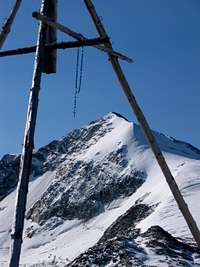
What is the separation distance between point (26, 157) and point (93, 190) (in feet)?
383

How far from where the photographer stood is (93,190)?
128m

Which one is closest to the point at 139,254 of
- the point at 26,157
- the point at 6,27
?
the point at 6,27

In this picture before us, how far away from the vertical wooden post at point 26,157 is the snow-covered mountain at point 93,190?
47806 millimetres

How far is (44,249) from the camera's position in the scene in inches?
4149

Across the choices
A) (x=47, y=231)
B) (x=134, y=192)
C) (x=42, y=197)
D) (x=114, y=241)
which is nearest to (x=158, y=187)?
(x=134, y=192)

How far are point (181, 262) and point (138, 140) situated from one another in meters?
116

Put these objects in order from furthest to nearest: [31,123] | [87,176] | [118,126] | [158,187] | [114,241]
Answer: [118,126] → [87,176] → [158,187] → [114,241] → [31,123]

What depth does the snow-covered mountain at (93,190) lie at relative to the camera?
296ft

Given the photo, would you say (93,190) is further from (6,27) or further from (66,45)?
(66,45)

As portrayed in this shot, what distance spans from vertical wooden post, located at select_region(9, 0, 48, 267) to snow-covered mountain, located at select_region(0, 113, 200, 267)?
47806 millimetres

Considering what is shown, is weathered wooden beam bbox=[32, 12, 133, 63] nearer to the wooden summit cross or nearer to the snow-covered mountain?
the wooden summit cross

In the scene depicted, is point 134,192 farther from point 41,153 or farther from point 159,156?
point 159,156

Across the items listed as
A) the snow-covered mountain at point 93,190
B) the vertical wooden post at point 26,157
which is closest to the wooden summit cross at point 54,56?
the vertical wooden post at point 26,157

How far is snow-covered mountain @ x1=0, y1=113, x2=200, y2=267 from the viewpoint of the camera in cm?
9019
